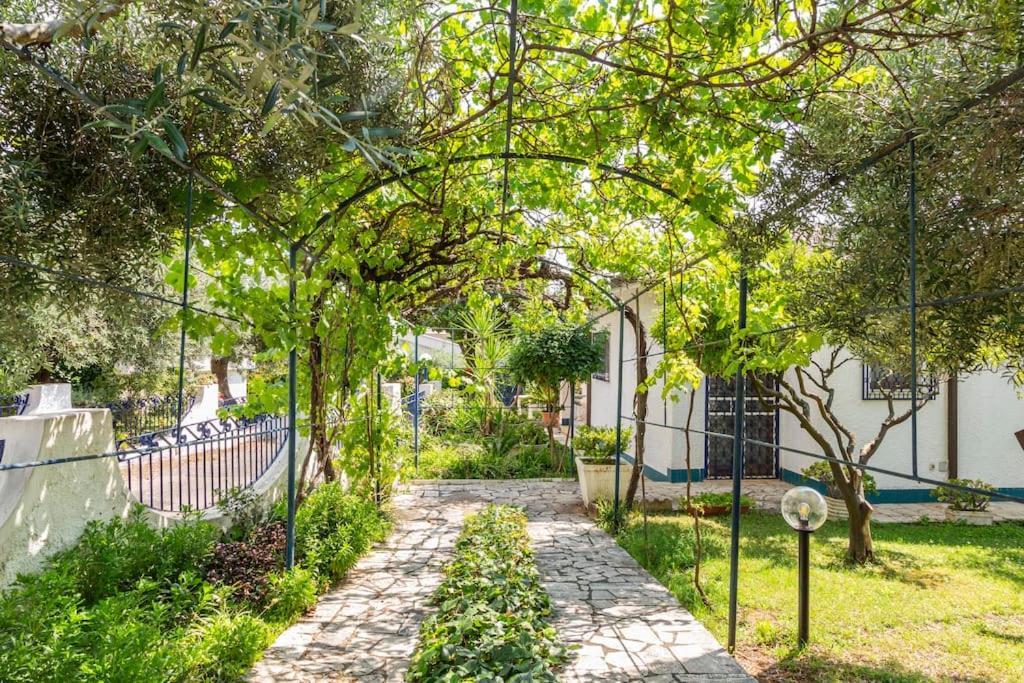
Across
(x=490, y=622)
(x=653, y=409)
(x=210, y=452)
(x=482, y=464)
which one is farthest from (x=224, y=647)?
(x=653, y=409)

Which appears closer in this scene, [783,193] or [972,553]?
[783,193]

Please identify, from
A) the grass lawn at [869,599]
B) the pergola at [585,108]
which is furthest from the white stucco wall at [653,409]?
the pergola at [585,108]

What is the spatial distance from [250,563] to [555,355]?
636 centimetres

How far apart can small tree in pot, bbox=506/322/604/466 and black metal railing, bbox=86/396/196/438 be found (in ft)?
19.3

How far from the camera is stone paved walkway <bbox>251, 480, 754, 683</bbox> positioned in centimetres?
328

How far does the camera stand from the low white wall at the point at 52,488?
314 cm

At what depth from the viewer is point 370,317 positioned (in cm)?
534

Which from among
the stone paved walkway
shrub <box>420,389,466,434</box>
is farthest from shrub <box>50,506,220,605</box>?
shrub <box>420,389,466,434</box>

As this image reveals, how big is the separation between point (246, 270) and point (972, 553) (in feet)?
22.4

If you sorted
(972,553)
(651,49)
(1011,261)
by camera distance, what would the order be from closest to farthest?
(1011,261) → (651,49) → (972,553)

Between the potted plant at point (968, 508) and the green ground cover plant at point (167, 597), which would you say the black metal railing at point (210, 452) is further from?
the potted plant at point (968, 508)

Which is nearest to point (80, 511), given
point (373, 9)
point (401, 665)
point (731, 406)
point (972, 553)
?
point (401, 665)

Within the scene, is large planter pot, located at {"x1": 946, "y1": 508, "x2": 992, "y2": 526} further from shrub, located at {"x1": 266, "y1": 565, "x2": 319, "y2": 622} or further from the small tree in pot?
shrub, located at {"x1": 266, "y1": 565, "x2": 319, "y2": 622}

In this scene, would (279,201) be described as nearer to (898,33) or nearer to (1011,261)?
(898,33)
